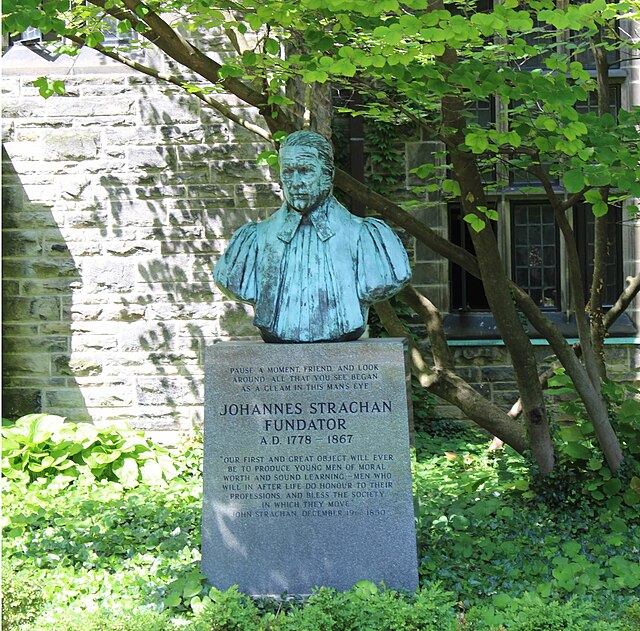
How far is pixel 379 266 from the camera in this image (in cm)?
475

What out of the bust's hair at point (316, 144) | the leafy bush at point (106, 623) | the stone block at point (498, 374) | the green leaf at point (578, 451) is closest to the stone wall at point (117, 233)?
the stone block at point (498, 374)

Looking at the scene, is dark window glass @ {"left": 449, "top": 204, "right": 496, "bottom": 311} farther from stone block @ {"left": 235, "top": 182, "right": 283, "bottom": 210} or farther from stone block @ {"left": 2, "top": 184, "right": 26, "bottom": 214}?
stone block @ {"left": 2, "top": 184, "right": 26, "bottom": 214}

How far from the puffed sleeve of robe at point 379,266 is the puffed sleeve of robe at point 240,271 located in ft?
1.83

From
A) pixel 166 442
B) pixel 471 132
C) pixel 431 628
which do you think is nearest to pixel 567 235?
pixel 471 132

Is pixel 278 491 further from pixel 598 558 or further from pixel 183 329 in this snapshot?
pixel 183 329

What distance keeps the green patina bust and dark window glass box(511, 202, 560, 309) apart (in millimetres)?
5463

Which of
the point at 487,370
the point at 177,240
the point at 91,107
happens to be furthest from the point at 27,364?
the point at 487,370

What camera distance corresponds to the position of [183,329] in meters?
9.09

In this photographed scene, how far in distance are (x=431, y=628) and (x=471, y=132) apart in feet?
9.26

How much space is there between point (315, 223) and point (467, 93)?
4.08ft

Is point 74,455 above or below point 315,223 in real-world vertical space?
below

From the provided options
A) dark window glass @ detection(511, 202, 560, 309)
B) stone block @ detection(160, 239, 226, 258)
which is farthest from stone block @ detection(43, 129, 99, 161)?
dark window glass @ detection(511, 202, 560, 309)

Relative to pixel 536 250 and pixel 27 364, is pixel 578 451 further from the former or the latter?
pixel 27 364

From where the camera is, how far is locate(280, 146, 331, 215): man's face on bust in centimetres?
467
